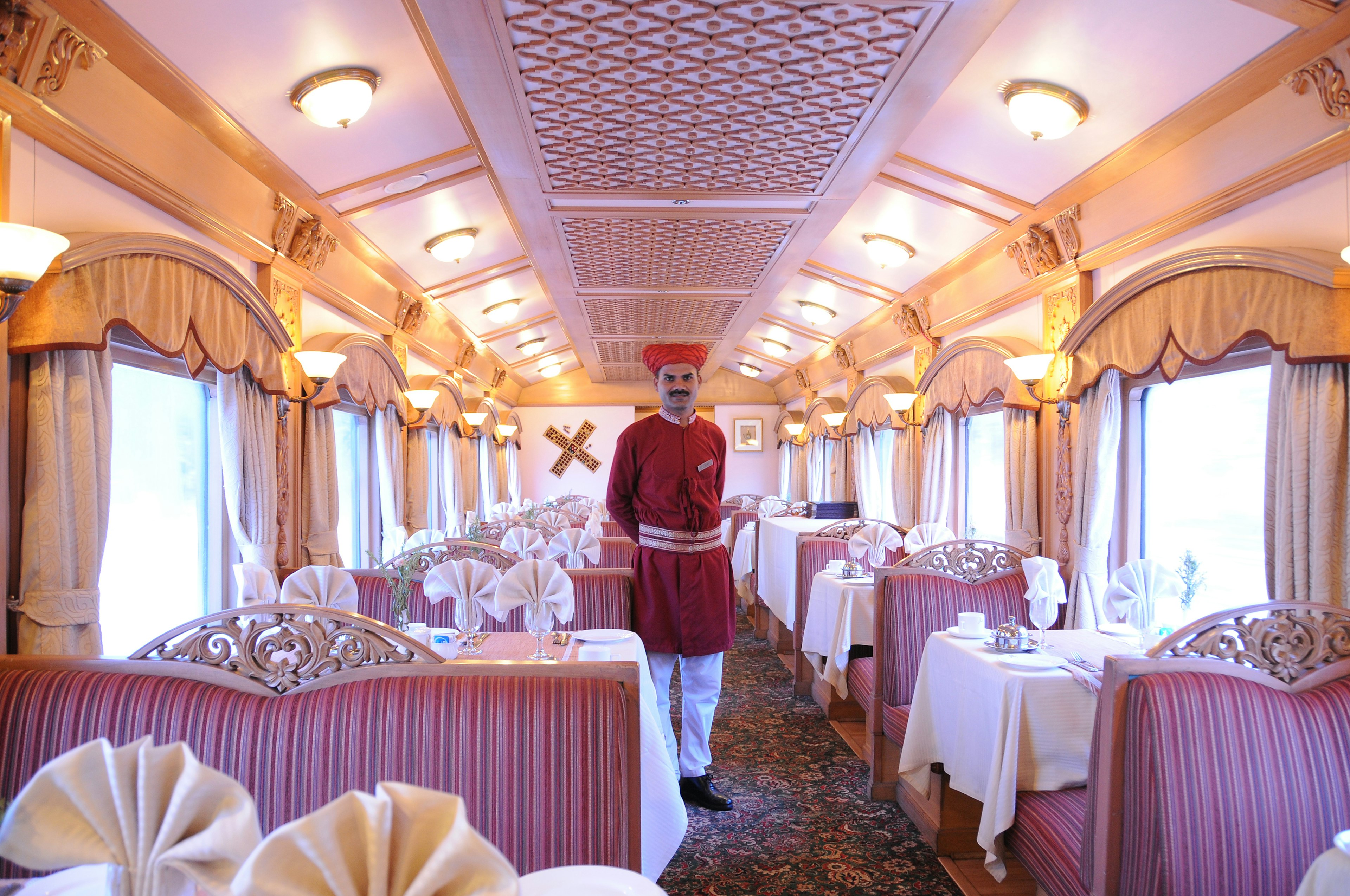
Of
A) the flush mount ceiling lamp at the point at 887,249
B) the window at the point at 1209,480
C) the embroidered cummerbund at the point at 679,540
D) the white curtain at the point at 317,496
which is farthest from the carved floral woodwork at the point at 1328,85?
the white curtain at the point at 317,496

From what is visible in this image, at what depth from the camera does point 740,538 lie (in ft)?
26.5

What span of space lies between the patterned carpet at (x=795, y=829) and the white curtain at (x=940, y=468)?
259 centimetres

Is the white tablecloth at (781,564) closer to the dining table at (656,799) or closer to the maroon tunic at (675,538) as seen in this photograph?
the maroon tunic at (675,538)

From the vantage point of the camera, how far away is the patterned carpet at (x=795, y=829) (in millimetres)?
2773

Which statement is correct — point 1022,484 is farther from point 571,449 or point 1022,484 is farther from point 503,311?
point 571,449

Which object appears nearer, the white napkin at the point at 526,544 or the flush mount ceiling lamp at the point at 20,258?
the flush mount ceiling lamp at the point at 20,258

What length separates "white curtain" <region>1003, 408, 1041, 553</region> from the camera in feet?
16.0

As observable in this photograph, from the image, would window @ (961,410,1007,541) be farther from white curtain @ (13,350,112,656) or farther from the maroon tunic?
white curtain @ (13,350,112,656)

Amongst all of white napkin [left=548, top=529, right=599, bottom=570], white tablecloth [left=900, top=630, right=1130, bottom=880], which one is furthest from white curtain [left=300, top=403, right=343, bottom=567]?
white tablecloth [left=900, top=630, right=1130, bottom=880]

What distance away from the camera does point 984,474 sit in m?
6.57

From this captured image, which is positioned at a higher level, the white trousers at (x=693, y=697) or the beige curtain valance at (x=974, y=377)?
the beige curtain valance at (x=974, y=377)

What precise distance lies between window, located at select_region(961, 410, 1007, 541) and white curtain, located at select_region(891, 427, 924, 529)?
432 mm

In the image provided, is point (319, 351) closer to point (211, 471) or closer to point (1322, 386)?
point (211, 471)

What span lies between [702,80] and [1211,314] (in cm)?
229
